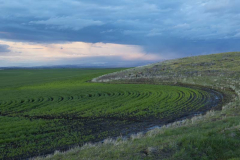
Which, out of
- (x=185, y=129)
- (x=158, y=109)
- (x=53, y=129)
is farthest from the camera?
(x=158, y=109)

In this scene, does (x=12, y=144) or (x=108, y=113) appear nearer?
(x=12, y=144)

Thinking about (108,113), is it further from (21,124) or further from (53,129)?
(21,124)

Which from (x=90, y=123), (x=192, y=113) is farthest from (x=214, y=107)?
(x=90, y=123)

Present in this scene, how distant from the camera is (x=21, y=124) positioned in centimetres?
1725

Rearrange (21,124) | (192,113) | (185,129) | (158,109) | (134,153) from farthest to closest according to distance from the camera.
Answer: (158,109) < (192,113) < (21,124) < (185,129) < (134,153)

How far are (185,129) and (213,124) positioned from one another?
6.87 ft

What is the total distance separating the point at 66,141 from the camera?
13289mm

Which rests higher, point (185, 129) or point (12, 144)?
point (185, 129)

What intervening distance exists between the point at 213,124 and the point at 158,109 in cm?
909

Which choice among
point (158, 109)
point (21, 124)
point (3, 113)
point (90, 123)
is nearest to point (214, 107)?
point (158, 109)

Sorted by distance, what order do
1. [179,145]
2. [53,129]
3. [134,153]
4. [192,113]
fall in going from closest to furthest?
[134,153] < [179,145] < [53,129] < [192,113]

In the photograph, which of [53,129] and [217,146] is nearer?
[217,146]

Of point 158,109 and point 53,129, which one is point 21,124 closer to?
point 53,129

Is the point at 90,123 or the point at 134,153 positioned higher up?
the point at 134,153
